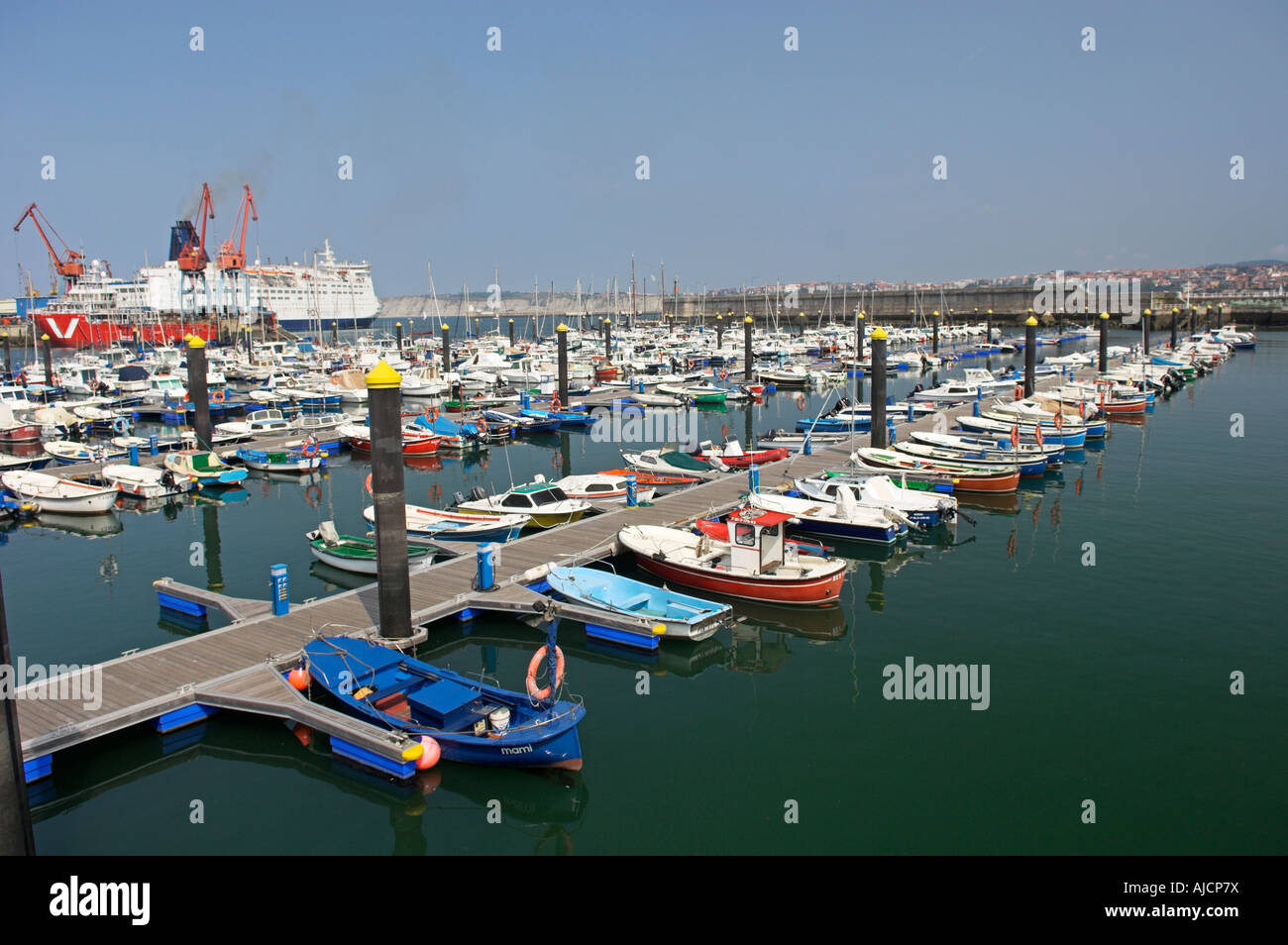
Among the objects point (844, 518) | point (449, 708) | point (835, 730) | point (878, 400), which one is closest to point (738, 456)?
point (878, 400)

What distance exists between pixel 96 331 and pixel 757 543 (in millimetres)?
118300

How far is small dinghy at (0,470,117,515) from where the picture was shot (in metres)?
32.1

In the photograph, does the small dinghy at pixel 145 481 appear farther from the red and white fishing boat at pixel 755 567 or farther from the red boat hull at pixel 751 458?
the red and white fishing boat at pixel 755 567

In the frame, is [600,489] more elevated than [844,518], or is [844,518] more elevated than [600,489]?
[600,489]

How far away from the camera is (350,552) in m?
24.5

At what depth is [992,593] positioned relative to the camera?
72.3ft

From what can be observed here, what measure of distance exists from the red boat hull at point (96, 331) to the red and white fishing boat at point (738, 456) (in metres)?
82.6

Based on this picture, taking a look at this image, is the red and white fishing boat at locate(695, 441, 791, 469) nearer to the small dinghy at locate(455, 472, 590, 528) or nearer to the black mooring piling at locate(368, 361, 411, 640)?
the small dinghy at locate(455, 472, 590, 528)

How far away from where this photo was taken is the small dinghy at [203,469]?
36.0 metres

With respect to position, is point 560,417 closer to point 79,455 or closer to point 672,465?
point 672,465

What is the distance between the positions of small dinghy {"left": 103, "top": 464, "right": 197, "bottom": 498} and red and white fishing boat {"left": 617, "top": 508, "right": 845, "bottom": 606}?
74.0ft

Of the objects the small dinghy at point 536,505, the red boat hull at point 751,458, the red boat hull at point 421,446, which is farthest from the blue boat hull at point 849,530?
the red boat hull at point 421,446

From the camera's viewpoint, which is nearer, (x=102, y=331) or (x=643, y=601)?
(x=643, y=601)

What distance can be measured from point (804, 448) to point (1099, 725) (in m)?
23.5
